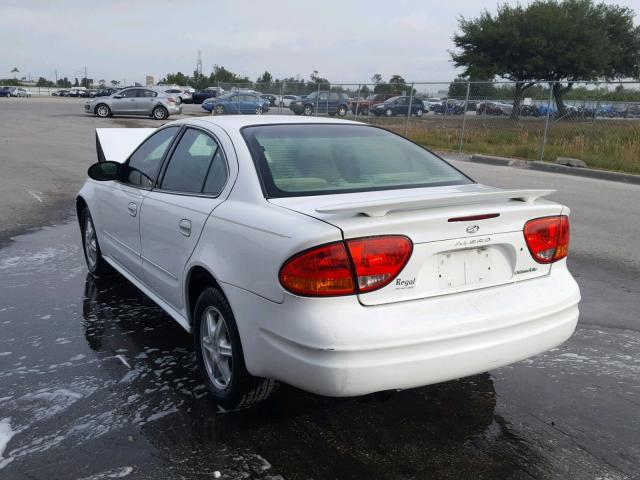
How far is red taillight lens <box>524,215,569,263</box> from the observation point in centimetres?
326

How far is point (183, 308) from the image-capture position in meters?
3.79

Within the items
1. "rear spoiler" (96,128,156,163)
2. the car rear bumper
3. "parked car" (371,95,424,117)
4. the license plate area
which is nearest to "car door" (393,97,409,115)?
"parked car" (371,95,424,117)

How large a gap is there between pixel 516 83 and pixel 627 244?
11750 millimetres

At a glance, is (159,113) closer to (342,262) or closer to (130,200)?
(130,200)

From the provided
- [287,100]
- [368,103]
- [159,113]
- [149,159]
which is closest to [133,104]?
[159,113]

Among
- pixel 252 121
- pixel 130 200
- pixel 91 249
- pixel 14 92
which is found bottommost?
pixel 14 92

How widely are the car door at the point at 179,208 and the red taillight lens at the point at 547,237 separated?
1646 mm

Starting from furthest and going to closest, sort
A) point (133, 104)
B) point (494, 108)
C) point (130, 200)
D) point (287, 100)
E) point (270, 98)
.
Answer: point (133, 104)
point (270, 98)
point (287, 100)
point (494, 108)
point (130, 200)

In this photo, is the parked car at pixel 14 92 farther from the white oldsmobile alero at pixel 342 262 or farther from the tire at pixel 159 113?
the white oldsmobile alero at pixel 342 262

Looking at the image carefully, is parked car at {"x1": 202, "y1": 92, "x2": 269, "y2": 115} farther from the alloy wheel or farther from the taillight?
the taillight

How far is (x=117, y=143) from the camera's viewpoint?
7.36 m

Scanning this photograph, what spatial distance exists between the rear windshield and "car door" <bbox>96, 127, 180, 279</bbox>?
103cm

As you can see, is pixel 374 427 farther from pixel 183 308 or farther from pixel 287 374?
pixel 183 308

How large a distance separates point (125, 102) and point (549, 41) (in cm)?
2234
